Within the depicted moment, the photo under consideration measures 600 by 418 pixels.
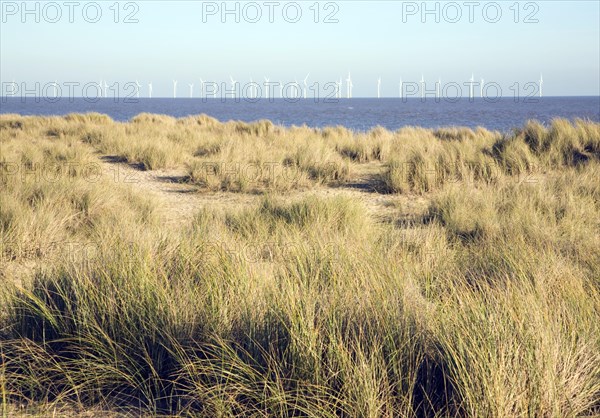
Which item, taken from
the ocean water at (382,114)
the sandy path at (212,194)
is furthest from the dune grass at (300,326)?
the ocean water at (382,114)

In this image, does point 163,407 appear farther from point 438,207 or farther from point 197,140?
point 197,140

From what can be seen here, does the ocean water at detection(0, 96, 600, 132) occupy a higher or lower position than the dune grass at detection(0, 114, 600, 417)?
higher

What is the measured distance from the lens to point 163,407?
3.27 m

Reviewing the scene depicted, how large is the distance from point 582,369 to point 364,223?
14.6 ft

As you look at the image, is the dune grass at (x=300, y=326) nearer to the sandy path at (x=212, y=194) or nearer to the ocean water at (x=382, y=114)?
the sandy path at (x=212, y=194)

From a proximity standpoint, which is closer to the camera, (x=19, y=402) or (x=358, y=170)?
(x=19, y=402)

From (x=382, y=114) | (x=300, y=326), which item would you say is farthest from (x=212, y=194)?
(x=382, y=114)

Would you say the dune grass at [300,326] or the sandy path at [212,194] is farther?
the sandy path at [212,194]

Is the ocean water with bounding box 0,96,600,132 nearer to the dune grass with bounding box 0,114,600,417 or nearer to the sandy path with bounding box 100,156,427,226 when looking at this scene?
the sandy path with bounding box 100,156,427,226

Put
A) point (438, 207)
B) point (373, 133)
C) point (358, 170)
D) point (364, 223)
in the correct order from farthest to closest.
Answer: point (373, 133) → point (358, 170) → point (438, 207) → point (364, 223)

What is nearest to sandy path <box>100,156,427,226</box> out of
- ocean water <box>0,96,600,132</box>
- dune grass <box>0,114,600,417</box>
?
dune grass <box>0,114,600,417</box>

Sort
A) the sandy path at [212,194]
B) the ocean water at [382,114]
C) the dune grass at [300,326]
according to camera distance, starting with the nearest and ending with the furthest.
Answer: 1. the dune grass at [300,326]
2. the sandy path at [212,194]
3. the ocean water at [382,114]

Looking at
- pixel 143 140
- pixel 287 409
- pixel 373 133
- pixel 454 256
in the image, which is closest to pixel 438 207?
pixel 454 256

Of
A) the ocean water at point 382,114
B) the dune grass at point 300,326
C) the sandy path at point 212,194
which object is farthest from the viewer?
the ocean water at point 382,114
